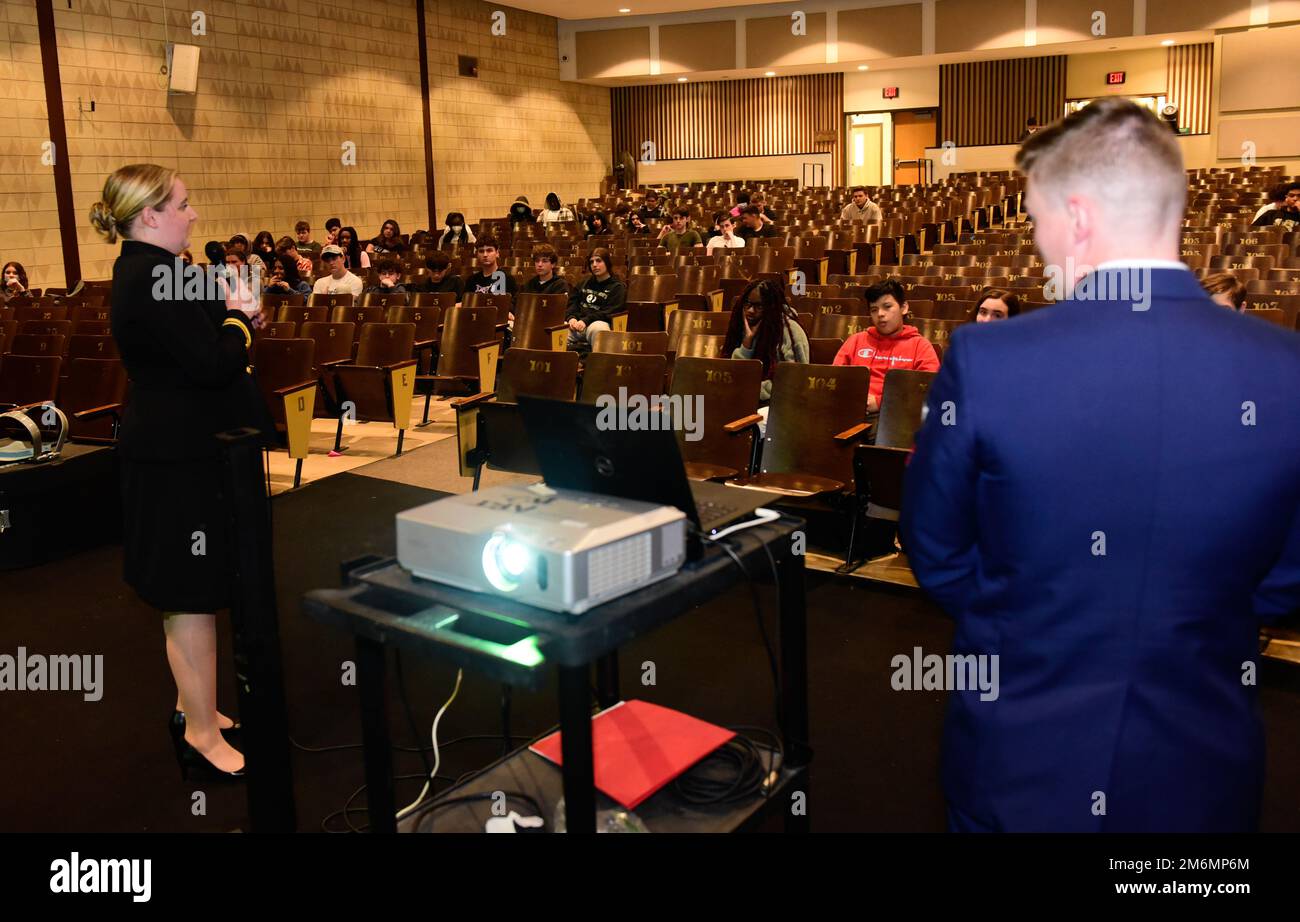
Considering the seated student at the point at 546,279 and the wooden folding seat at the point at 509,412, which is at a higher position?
the seated student at the point at 546,279

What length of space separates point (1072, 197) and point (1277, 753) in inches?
88.2

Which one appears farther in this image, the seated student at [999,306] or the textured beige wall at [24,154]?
the textured beige wall at [24,154]

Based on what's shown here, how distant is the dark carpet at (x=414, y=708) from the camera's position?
9.03 ft

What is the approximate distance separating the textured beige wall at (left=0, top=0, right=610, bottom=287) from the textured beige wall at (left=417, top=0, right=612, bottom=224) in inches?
1.4

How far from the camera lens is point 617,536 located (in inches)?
57.2

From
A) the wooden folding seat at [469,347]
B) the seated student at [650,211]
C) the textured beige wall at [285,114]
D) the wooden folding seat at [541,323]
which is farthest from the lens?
the seated student at [650,211]

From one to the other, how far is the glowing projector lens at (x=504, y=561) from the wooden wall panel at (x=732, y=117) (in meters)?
23.0

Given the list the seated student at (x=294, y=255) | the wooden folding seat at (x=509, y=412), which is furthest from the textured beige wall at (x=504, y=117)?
the wooden folding seat at (x=509, y=412)

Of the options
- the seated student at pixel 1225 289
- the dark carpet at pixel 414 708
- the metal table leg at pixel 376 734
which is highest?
the seated student at pixel 1225 289

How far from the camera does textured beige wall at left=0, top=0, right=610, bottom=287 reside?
471 inches

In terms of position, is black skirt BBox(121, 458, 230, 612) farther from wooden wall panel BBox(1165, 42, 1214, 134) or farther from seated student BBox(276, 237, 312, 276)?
wooden wall panel BBox(1165, 42, 1214, 134)

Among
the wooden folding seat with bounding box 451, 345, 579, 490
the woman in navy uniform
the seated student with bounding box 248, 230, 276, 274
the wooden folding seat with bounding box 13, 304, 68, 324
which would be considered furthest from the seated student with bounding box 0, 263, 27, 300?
the woman in navy uniform

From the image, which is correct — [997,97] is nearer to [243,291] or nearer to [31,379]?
[31,379]

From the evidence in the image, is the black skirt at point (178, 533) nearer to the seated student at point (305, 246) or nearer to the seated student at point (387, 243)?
the seated student at point (305, 246)
